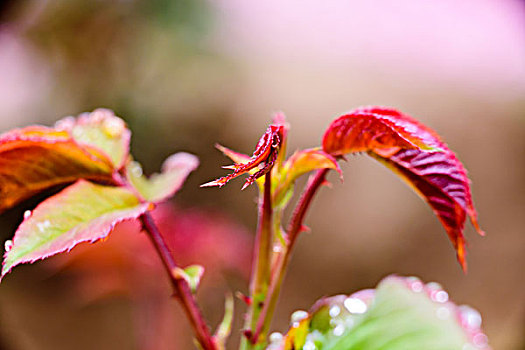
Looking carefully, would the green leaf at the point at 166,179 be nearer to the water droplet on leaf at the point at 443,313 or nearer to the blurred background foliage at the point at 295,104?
the water droplet on leaf at the point at 443,313

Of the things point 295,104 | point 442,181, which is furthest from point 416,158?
point 295,104

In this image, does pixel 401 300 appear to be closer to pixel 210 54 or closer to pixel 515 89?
pixel 210 54

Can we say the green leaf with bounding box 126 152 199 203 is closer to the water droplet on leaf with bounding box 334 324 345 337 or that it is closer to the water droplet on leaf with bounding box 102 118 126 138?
the water droplet on leaf with bounding box 102 118 126 138

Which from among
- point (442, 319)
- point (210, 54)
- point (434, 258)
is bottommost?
point (434, 258)

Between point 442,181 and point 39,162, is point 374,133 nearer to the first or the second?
point 442,181

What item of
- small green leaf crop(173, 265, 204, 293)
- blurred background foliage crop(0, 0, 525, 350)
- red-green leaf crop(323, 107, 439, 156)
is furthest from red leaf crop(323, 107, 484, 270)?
blurred background foliage crop(0, 0, 525, 350)

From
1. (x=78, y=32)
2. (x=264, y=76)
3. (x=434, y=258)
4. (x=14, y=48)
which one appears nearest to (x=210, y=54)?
(x=264, y=76)

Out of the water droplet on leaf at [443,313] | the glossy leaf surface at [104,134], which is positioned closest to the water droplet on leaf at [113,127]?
the glossy leaf surface at [104,134]
